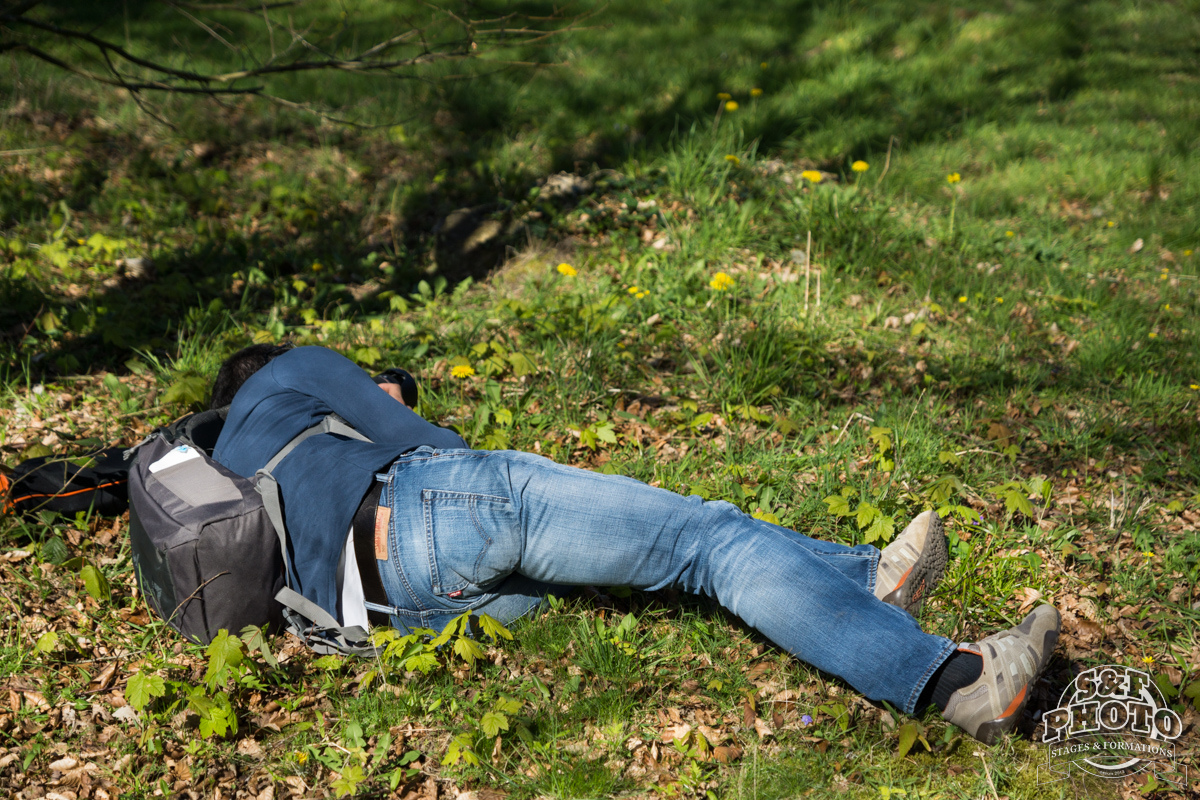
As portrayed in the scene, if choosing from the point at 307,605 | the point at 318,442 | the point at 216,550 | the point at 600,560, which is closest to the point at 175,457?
the point at 216,550

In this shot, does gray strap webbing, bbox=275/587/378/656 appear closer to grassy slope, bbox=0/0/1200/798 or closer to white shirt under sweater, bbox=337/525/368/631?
white shirt under sweater, bbox=337/525/368/631

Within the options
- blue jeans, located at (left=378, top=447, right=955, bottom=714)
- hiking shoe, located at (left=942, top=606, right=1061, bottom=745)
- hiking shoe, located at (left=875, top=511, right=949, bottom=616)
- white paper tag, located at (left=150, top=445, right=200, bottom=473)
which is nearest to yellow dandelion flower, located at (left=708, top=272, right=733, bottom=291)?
hiking shoe, located at (left=875, top=511, right=949, bottom=616)

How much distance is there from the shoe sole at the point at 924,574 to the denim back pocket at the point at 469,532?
120 cm

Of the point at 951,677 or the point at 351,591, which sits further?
the point at 351,591

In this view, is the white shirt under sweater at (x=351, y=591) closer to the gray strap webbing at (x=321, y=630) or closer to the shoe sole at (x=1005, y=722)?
the gray strap webbing at (x=321, y=630)

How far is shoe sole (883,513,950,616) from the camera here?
2299 mm

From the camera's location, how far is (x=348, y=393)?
8.31ft

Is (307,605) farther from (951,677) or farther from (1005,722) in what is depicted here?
(1005,722)

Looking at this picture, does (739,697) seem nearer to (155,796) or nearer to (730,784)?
(730,784)

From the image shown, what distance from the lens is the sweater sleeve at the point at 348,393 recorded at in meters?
2.49

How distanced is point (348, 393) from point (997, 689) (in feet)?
7.06

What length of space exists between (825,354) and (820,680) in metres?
1.83

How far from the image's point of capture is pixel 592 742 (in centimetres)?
220

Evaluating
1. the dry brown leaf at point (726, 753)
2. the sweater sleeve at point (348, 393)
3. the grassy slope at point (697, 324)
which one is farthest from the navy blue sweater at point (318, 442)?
the dry brown leaf at point (726, 753)
